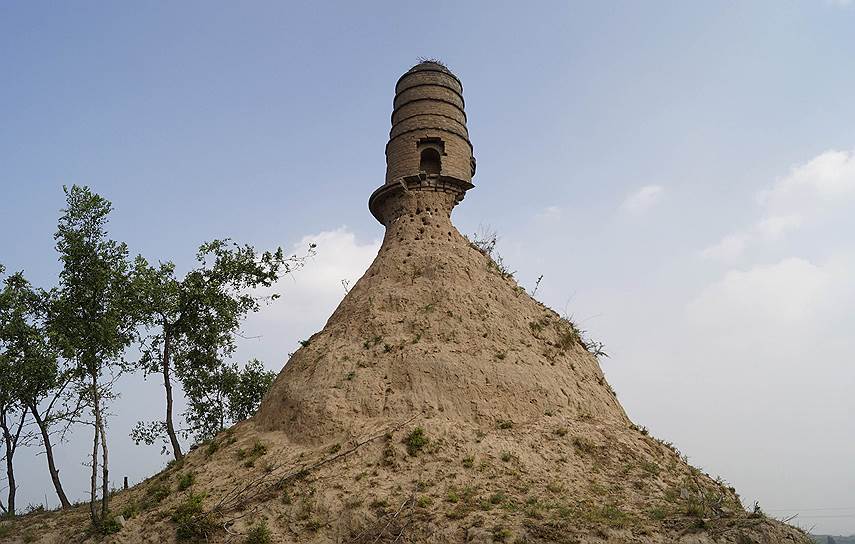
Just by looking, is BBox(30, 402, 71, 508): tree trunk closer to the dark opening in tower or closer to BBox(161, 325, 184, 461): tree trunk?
BBox(161, 325, 184, 461): tree trunk

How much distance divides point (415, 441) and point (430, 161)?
11.3m

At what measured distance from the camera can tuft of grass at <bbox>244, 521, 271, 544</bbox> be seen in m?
10.9

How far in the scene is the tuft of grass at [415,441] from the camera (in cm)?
1236

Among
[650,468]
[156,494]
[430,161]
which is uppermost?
[430,161]

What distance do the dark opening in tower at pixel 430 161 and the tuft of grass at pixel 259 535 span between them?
1266 centimetres

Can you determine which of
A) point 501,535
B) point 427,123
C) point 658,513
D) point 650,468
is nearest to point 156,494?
point 501,535

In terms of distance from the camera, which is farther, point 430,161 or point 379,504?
point 430,161

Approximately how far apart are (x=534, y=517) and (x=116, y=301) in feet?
35.1

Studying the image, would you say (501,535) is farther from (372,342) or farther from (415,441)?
(372,342)

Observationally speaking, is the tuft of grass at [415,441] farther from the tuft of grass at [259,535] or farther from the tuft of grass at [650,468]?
the tuft of grass at [650,468]

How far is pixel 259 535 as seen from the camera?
10.9 m

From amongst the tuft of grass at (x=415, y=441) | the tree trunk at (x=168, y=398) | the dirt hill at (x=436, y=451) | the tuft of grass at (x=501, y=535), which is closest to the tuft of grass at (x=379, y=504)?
the dirt hill at (x=436, y=451)

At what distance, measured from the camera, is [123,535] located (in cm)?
1226

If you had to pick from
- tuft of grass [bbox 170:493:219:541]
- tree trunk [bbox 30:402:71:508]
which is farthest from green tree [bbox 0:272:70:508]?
tuft of grass [bbox 170:493:219:541]
